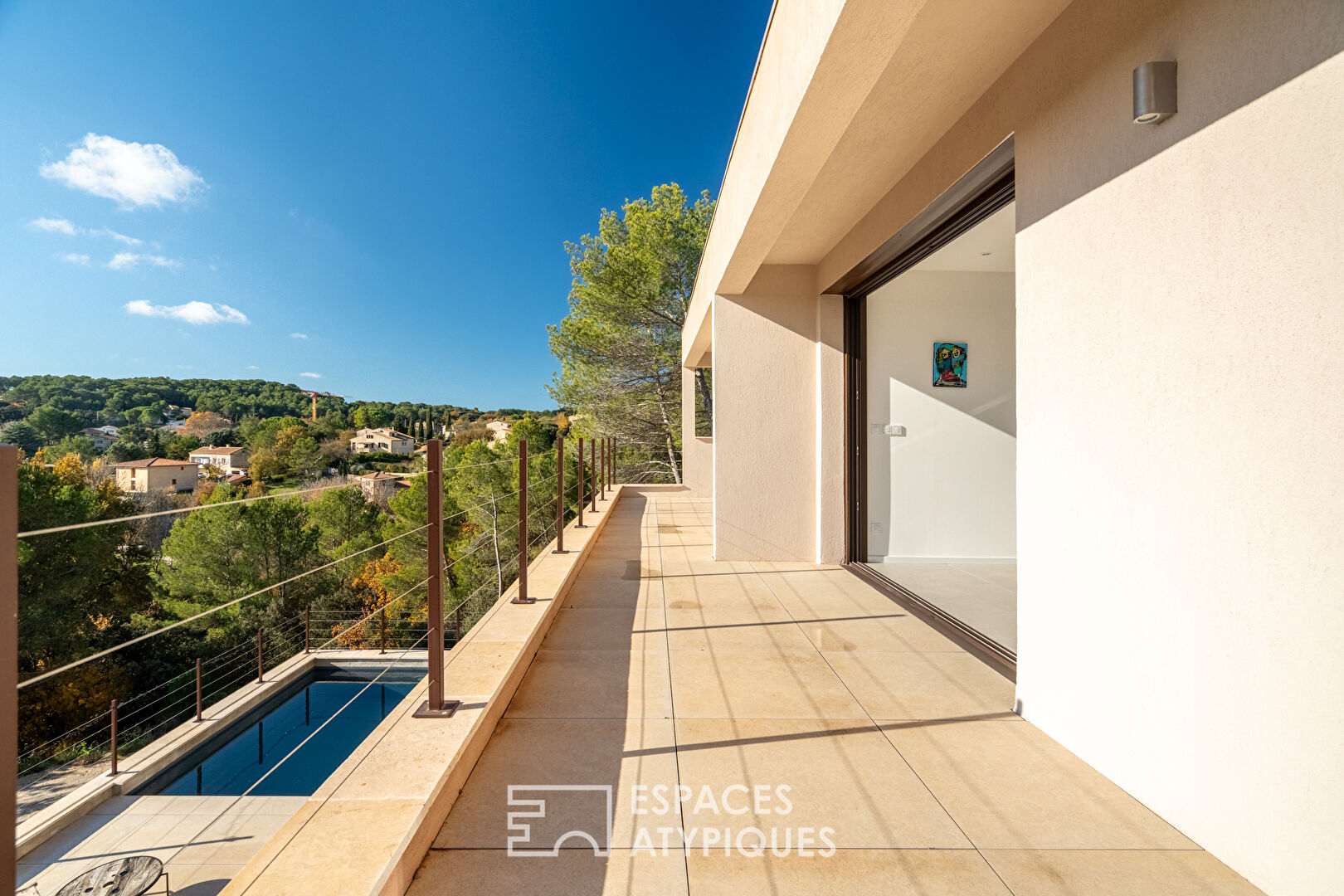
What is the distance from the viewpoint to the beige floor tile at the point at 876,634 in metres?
2.85

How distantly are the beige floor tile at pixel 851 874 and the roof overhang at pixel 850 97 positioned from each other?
85.9 inches

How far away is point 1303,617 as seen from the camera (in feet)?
3.96

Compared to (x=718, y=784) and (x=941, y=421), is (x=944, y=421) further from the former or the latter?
(x=718, y=784)

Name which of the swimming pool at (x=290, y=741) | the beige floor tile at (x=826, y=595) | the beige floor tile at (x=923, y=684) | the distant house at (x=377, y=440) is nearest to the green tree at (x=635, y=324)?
the distant house at (x=377, y=440)

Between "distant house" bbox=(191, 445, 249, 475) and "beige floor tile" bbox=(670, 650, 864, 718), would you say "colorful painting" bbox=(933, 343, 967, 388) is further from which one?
"distant house" bbox=(191, 445, 249, 475)

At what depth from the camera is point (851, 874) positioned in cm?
138

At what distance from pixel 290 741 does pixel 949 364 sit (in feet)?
34.5

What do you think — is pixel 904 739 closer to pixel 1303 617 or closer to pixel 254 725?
pixel 1303 617

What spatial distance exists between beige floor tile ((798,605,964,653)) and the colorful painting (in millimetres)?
2018

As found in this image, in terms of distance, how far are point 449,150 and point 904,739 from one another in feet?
178

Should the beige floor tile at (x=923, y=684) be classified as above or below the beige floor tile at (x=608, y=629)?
below

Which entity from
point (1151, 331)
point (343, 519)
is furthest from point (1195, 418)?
point (343, 519)

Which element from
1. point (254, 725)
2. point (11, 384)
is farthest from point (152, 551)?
point (254, 725)

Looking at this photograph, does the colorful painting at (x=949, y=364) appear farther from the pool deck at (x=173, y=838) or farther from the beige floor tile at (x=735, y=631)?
the pool deck at (x=173, y=838)
